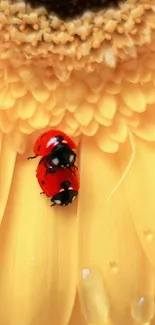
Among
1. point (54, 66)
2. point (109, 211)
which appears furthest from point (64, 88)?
point (109, 211)

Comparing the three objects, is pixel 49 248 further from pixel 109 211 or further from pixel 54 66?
pixel 54 66

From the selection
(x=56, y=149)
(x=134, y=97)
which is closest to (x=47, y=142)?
(x=56, y=149)

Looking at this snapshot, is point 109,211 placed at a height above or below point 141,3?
below

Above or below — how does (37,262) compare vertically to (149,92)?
below

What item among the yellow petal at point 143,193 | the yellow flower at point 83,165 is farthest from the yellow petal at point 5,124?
the yellow petal at point 143,193

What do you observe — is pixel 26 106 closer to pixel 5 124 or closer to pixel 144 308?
pixel 5 124

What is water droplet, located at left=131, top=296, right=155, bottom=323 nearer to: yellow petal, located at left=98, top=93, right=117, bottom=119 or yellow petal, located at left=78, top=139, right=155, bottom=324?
yellow petal, located at left=78, top=139, right=155, bottom=324
